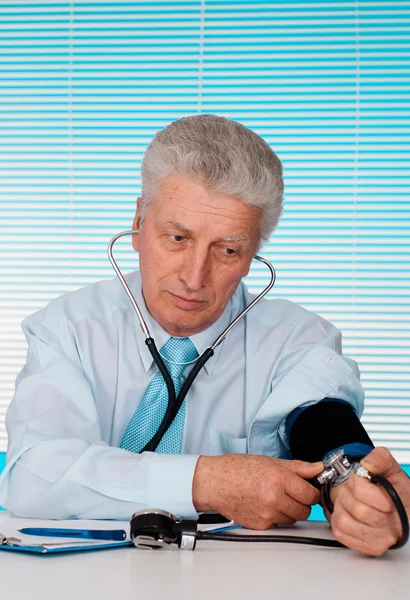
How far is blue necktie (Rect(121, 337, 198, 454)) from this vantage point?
57.8 inches

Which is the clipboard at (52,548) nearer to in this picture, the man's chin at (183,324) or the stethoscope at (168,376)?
the stethoscope at (168,376)

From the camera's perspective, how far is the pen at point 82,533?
3.30 feet

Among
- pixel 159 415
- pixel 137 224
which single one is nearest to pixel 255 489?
pixel 159 415

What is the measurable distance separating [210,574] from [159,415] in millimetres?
640

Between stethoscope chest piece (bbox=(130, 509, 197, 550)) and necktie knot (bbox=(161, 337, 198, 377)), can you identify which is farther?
necktie knot (bbox=(161, 337, 198, 377))

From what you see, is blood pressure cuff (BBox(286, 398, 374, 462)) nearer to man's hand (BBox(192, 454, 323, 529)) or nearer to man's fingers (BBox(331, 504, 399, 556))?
man's hand (BBox(192, 454, 323, 529))

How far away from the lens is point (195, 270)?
138 centimetres

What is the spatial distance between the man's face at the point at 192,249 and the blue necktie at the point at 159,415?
8 centimetres

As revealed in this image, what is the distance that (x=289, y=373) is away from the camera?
1490 millimetres

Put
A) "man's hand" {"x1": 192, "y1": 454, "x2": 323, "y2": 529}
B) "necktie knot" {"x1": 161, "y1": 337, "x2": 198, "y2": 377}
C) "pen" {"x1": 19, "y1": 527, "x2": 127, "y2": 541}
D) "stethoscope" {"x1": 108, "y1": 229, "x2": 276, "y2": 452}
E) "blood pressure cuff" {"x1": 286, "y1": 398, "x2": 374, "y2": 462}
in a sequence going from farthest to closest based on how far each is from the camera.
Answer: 1. "necktie knot" {"x1": 161, "y1": 337, "x2": 198, "y2": 377}
2. "stethoscope" {"x1": 108, "y1": 229, "x2": 276, "y2": 452}
3. "blood pressure cuff" {"x1": 286, "y1": 398, "x2": 374, "y2": 462}
4. "man's hand" {"x1": 192, "y1": 454, "x2": 323, "y2": 529}
5. "pen" {"x1": 19, "y1": 527, "x2": 127, "y2": 541}

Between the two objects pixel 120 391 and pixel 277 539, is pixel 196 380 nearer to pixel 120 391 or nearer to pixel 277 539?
pixel 120 391

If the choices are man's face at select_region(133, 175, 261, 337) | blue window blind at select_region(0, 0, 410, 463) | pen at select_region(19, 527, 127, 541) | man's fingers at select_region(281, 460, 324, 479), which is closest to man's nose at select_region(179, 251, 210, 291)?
man's face at select_region(133, 175, 261, 337)

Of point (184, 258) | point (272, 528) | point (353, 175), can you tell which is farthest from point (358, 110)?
point (272, 528)

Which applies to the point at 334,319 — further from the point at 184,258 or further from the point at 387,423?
the point at 184,258
